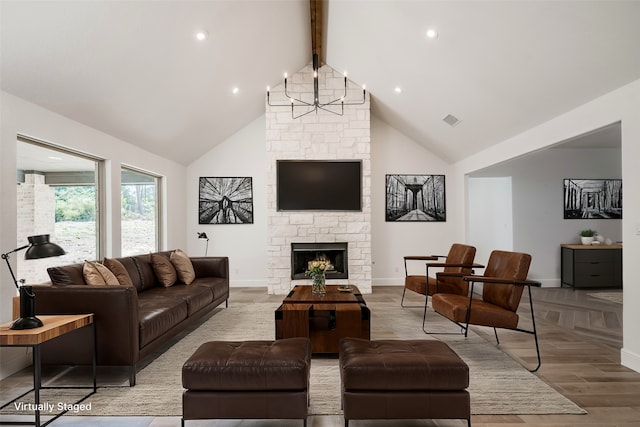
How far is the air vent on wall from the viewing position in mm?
5371

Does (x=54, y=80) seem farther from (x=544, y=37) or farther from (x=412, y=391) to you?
(x=544, y=37)

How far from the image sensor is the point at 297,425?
7.15 feet

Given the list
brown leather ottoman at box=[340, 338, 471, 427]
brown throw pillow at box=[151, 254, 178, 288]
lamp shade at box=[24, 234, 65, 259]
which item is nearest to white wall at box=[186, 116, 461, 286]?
brown throw pillow at box=[151, 254, 178, 288]

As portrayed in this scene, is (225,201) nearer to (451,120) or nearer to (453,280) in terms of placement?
(451,120)

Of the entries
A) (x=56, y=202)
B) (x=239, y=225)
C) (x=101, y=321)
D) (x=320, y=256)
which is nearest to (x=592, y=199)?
(x=320, y=256)

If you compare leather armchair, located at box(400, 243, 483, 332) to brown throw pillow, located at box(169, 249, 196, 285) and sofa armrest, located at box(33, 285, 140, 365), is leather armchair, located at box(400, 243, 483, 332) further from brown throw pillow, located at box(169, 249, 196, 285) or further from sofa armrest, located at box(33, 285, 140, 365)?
sofa armrest, located at box(33, 285, 140, 365)

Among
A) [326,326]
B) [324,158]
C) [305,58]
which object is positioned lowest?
[326,326]

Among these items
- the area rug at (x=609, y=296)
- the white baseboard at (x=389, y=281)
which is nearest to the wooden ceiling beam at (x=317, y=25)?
the white baseboard at (x=389, y=281)

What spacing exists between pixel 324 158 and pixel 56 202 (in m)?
3.99

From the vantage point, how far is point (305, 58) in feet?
20.7

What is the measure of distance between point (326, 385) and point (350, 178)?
14.1ft

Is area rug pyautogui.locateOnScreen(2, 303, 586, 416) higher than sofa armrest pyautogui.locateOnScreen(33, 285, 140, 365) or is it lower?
lower

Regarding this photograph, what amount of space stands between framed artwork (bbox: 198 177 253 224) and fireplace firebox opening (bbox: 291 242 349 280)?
4.33ft

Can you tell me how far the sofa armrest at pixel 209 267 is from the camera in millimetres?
5195
